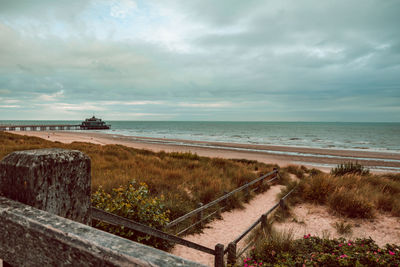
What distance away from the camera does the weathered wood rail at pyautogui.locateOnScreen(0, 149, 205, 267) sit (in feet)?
2.44

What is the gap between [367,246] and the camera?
485 centimetres

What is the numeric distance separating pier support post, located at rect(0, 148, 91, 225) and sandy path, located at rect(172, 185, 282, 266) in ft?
15.3

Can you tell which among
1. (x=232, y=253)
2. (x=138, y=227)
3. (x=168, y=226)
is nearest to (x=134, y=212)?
(x=168, y=226)

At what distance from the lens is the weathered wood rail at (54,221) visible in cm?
74

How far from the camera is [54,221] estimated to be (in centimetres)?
91

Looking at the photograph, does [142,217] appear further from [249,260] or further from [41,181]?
[41,181]

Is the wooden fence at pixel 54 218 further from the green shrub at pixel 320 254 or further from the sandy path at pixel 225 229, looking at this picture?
the sandy path at pixel 225 229

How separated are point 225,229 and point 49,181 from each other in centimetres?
680

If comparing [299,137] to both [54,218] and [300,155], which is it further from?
[54,218]

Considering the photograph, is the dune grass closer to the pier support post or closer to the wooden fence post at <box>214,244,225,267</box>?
the wooden fence post at <box>214,244,225,267</box>

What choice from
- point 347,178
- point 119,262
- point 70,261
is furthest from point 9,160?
point 347,178

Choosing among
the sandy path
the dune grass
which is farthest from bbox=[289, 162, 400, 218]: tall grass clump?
the sandy path

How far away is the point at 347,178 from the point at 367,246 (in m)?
7.55

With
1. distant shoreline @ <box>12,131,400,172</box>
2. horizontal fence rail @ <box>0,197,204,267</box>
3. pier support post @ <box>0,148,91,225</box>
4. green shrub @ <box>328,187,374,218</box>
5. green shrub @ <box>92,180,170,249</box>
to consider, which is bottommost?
distant shoreline @ <box>12,131,400,172</box>
